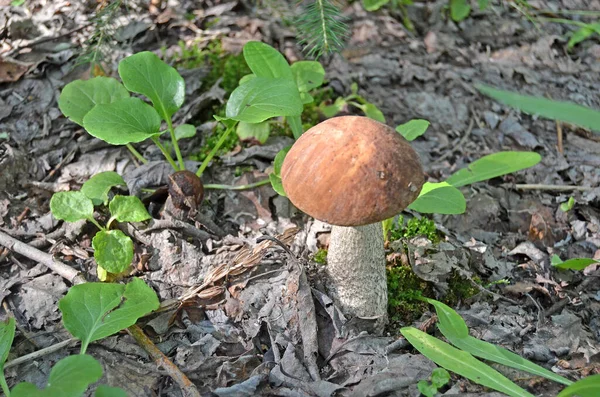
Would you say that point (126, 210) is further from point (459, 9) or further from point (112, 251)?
Answer: point (459, 9)

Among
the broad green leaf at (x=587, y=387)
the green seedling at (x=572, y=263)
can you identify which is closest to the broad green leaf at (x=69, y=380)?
the broad green leaf at (x=587, y=387)

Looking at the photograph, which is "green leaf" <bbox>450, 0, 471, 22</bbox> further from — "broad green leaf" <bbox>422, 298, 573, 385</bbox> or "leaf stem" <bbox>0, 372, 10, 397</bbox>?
"leaf stem" <bbox>0, 372, 10, 397</bbox>

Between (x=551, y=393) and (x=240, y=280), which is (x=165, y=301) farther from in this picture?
(x=551, y=393)


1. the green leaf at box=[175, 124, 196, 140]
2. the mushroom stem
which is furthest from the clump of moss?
the green leaf at box=[175, 124, 196, 140]

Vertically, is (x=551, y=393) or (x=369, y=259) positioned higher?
(x=369, y=259)

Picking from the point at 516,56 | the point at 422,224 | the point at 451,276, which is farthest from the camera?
the point at 516,56

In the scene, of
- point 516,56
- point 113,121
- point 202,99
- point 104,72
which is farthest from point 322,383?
point 516,56

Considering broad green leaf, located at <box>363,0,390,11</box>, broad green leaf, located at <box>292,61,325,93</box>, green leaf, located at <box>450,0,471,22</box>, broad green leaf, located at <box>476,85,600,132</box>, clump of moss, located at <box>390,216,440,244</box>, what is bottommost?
clump of moss, located at <box>390,216,440,244</box>
